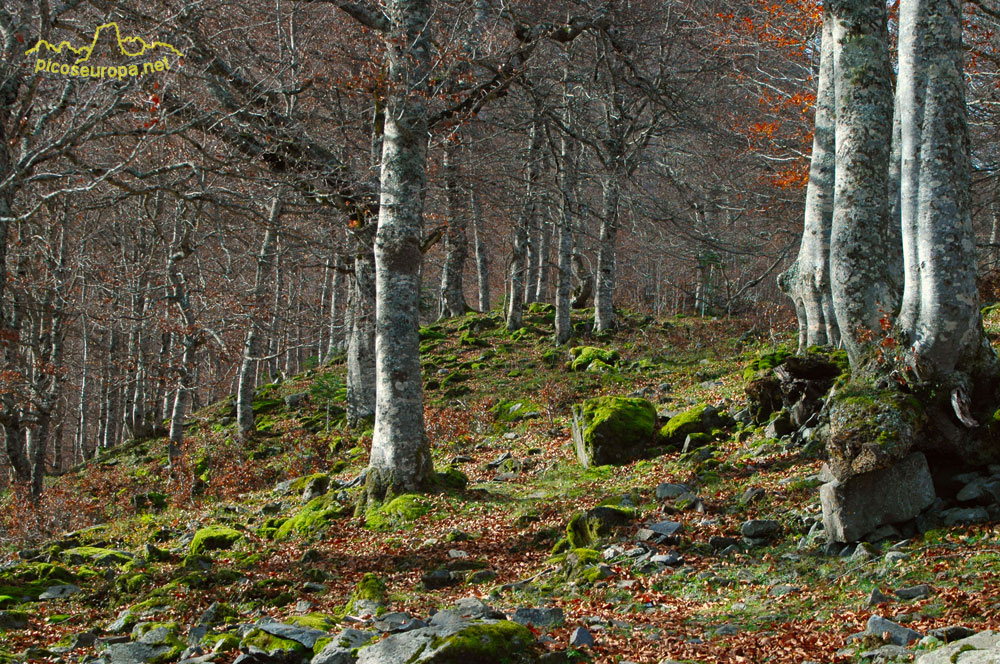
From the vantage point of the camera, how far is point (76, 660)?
4.97 metres

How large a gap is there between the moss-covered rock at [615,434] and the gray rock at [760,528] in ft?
10.2

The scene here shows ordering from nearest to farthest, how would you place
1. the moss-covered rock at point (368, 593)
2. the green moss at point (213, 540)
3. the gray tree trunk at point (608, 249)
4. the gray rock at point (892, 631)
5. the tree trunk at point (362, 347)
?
the gray rock at point (892, 631) → the moss-covered rock at point (368, 593) → the green moss at point (213, 540) → the tree trunk at point (362, 347) → the gray tree trunk at point (608, 249)

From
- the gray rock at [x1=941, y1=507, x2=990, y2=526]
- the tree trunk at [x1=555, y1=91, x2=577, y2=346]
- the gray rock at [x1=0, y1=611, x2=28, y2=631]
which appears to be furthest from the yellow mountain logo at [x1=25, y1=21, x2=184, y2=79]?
the tree trunk at [x1=555, y1=91, x2=577, y2=346]

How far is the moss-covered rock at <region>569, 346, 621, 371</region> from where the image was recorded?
51.8 ft

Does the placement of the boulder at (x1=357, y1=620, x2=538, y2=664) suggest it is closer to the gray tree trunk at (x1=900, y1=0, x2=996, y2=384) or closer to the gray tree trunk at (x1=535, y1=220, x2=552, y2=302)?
the gray tree trunk at (x1=900, y1=0, x2=996, y2=384)

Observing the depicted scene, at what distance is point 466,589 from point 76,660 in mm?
3033

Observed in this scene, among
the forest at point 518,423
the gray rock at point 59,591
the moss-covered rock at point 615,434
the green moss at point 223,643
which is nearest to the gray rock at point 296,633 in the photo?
the forest at point 518,423

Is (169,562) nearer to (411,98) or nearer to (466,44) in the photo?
(411,98)

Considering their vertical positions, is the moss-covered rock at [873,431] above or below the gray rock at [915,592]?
above

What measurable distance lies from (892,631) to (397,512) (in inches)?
223

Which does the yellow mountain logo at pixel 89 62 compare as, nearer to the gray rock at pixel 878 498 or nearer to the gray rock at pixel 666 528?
the gray rock at pixel 666 528

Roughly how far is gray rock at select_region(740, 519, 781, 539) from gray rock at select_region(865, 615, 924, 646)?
2.17 m

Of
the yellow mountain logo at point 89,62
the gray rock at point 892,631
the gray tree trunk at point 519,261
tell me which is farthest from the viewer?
the gray tree trunk at point 519,261

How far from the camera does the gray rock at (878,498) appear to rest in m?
5.70
